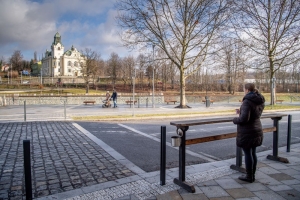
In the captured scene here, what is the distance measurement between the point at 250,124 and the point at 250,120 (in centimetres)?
7

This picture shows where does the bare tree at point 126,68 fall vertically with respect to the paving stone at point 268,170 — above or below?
above

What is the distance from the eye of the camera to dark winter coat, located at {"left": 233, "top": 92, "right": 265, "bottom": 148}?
164 inches

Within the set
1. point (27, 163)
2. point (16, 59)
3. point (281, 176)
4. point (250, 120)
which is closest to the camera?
point (27, 163)

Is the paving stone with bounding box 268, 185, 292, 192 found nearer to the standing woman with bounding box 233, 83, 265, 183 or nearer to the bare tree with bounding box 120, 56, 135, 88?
the standing woman with bounding box 233, 83, 265, 183

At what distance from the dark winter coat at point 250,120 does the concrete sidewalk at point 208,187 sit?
2.61ft

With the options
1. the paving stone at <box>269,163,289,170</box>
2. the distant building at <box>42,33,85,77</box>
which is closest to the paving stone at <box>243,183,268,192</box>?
the paving stone at <box>269,163,289,170</box>

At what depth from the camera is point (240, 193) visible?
404cm

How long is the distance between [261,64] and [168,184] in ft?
82.0

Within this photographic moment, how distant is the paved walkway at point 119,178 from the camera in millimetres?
4039

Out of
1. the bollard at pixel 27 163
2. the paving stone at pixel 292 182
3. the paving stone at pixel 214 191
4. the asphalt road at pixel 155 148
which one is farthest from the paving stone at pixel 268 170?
the bollard at pixel 27 163

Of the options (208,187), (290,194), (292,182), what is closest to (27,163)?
(208,187)

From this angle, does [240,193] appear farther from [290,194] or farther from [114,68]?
[114,68]

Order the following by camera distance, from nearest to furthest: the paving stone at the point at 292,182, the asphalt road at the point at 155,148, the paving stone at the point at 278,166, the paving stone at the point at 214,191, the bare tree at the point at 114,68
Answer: the paving stone at the point at 214,191 < the paving stone at the point at 292,182 < the paving stone at the point at 278,166 < the asphalt road at the point at 155,148 < the bare tree at the point at 114,68

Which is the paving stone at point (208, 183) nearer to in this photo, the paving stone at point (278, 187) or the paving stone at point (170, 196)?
the paving stone at point (170, 196)
